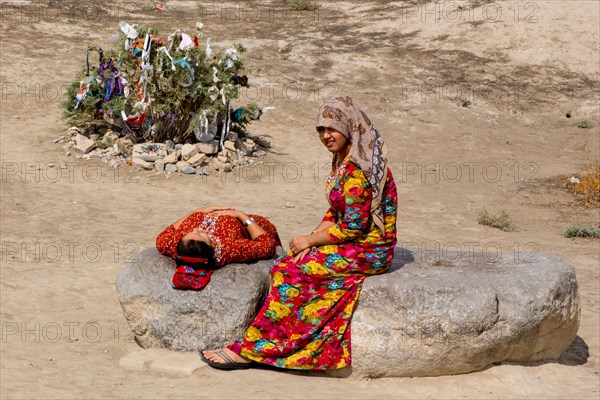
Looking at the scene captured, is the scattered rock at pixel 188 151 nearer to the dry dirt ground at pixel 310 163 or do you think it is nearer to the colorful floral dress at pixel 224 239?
the dry dirt ground at pixel 310 163

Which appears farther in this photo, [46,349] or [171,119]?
[171,119]

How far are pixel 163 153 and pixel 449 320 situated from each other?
6846mm

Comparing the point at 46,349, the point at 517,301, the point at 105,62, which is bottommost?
the point at 46,349

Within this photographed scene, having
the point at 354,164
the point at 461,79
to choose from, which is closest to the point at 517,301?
the point at 354,164

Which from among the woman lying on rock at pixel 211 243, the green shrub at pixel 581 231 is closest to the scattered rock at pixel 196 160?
the green shrub at pixel 581 231

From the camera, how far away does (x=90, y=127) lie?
12648mm

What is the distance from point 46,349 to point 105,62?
6644 mm

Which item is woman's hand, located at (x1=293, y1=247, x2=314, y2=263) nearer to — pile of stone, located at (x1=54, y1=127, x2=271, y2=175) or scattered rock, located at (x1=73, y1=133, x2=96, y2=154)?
pile of stone, located at (x1=54, y1=127, x2=271, y2=175)

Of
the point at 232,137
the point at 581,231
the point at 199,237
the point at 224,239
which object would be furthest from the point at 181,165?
the point at 199,237

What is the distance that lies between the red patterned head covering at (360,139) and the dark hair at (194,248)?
110 cm

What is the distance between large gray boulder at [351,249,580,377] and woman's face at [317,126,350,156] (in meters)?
0.89

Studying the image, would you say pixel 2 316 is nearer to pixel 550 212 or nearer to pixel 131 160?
pixel 131 160

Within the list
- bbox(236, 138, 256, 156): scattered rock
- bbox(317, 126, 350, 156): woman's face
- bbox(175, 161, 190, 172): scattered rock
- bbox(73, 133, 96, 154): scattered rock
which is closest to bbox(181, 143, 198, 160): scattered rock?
bbox(175, 161, 190, 172): scattered rock

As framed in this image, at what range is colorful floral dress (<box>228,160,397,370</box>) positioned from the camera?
5.85 metres
